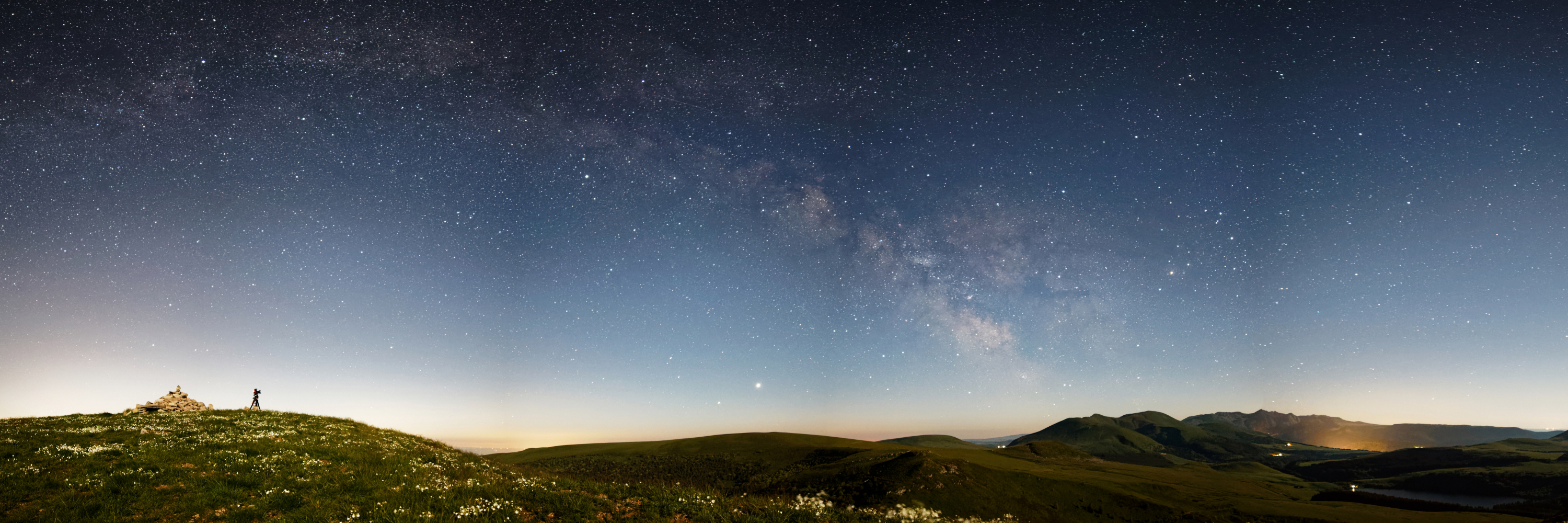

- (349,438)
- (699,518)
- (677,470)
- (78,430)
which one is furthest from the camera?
(677,470)

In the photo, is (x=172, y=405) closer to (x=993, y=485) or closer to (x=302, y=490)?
(x=302, y=490)

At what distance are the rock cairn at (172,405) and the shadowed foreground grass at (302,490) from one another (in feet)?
52.9

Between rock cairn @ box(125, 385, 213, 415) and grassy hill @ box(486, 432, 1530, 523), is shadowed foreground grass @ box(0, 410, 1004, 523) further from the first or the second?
grassy hill @ box(486, 432, 1530, 523)

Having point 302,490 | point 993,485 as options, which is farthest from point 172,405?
point 993,485

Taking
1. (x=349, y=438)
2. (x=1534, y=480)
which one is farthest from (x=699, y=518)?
(x=1534, y=480)

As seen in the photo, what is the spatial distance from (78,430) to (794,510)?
32.1 metres

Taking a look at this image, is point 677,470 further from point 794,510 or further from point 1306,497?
point 1306,497

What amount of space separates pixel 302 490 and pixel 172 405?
3657cm

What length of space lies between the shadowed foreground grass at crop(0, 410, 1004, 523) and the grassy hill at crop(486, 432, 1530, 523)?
51004mm

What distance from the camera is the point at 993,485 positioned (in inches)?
4269

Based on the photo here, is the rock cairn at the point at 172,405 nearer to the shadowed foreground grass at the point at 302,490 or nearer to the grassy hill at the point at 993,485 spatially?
the shadowed foreground grass at the point at 302,490

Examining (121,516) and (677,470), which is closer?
(121,516)

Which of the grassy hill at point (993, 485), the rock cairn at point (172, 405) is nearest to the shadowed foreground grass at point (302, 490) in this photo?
the rock cairn at point (172, 405)

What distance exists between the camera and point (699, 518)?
1358 centimetres
